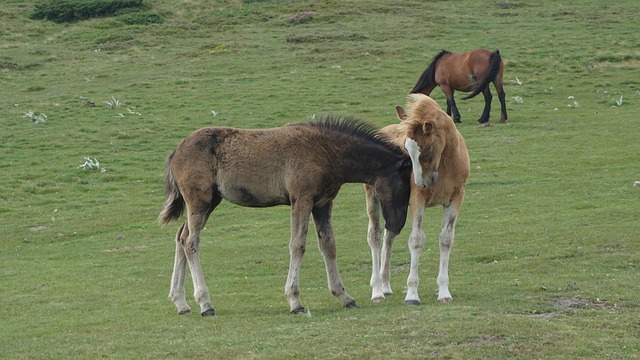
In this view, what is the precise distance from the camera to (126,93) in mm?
37531

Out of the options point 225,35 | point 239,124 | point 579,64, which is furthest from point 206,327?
point 225,35

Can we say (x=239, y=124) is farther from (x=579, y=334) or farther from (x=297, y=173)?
(x=579, y=334)

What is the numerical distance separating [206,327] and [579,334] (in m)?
4.07

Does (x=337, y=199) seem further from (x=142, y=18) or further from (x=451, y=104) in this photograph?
(x=142, y=18)

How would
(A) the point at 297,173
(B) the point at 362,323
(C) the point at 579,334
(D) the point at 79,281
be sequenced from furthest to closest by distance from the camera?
(D) the point at 79,281, (A) the point at 297,173, (B) the point at 362,323, (C) the point at 579,334

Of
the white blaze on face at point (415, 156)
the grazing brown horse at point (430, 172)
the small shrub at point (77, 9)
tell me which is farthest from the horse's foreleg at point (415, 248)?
the small shrub at point (77, 9)

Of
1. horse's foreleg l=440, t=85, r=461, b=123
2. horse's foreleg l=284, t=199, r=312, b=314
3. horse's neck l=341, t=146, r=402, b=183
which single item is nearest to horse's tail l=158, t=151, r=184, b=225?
horse's foreleg l=284, t=199, r=312, b=314

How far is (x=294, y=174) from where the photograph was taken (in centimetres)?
1120

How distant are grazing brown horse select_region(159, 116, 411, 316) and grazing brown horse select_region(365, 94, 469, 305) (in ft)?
0.81

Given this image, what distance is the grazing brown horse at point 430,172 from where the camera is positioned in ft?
36.0

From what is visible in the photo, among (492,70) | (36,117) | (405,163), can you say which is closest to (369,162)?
(405,163)

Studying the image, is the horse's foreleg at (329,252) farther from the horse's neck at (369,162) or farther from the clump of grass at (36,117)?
the clump of grass at (36,117)

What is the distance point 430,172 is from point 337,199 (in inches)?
441

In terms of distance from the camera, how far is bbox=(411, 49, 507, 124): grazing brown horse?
30.2 meters
